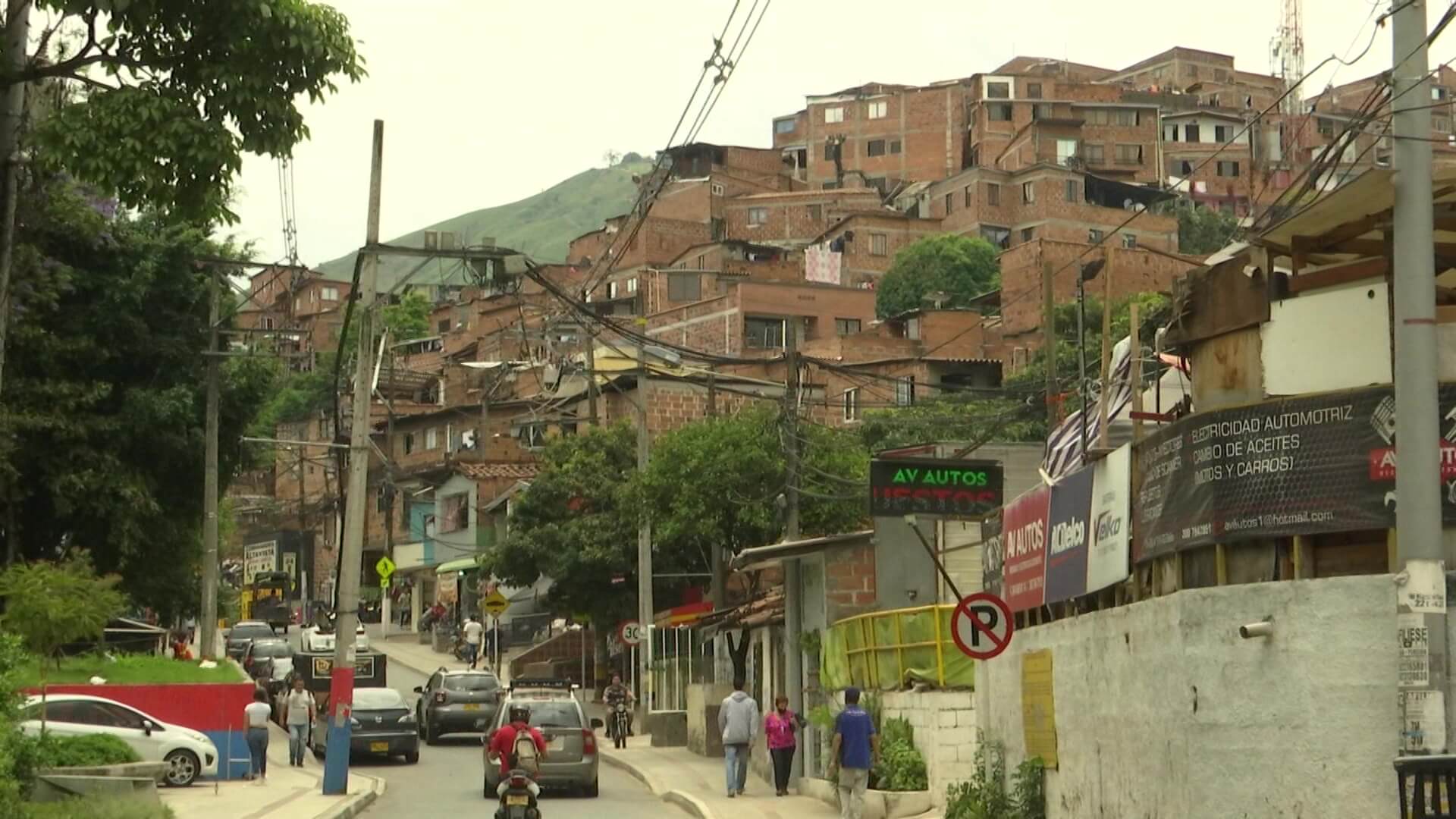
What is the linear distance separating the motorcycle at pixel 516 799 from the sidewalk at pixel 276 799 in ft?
14.3

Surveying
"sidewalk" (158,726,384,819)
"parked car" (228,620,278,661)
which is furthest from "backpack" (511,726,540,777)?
"parked car" (228,620,278,661)

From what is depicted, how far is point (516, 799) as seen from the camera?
20797 millimetres

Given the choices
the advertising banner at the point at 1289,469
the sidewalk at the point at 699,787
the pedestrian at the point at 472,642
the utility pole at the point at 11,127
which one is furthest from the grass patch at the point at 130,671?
the advertising banner at the point at 1289,469

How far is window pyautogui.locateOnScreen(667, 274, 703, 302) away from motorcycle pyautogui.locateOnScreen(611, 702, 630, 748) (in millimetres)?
54533

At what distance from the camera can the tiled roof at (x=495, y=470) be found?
77.9m

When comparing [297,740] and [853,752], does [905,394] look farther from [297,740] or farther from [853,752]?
[853,752]

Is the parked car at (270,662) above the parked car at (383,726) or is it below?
above

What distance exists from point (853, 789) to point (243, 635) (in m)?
44.7

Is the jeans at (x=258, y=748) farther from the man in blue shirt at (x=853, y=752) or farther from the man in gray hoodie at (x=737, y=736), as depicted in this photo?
the man in blue shirt at (x=853, y=752)

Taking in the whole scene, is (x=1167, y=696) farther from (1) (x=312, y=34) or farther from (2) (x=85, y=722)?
(2) (x=85, y=722)

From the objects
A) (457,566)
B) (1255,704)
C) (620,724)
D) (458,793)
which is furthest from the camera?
(457,566)

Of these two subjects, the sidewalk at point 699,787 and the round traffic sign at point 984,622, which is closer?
the round traffic sign at point 984,622

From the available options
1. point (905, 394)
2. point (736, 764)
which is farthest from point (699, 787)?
point (905, 394)

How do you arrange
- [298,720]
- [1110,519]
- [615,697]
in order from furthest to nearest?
[615,697] → [298,720] → [1110,519]
